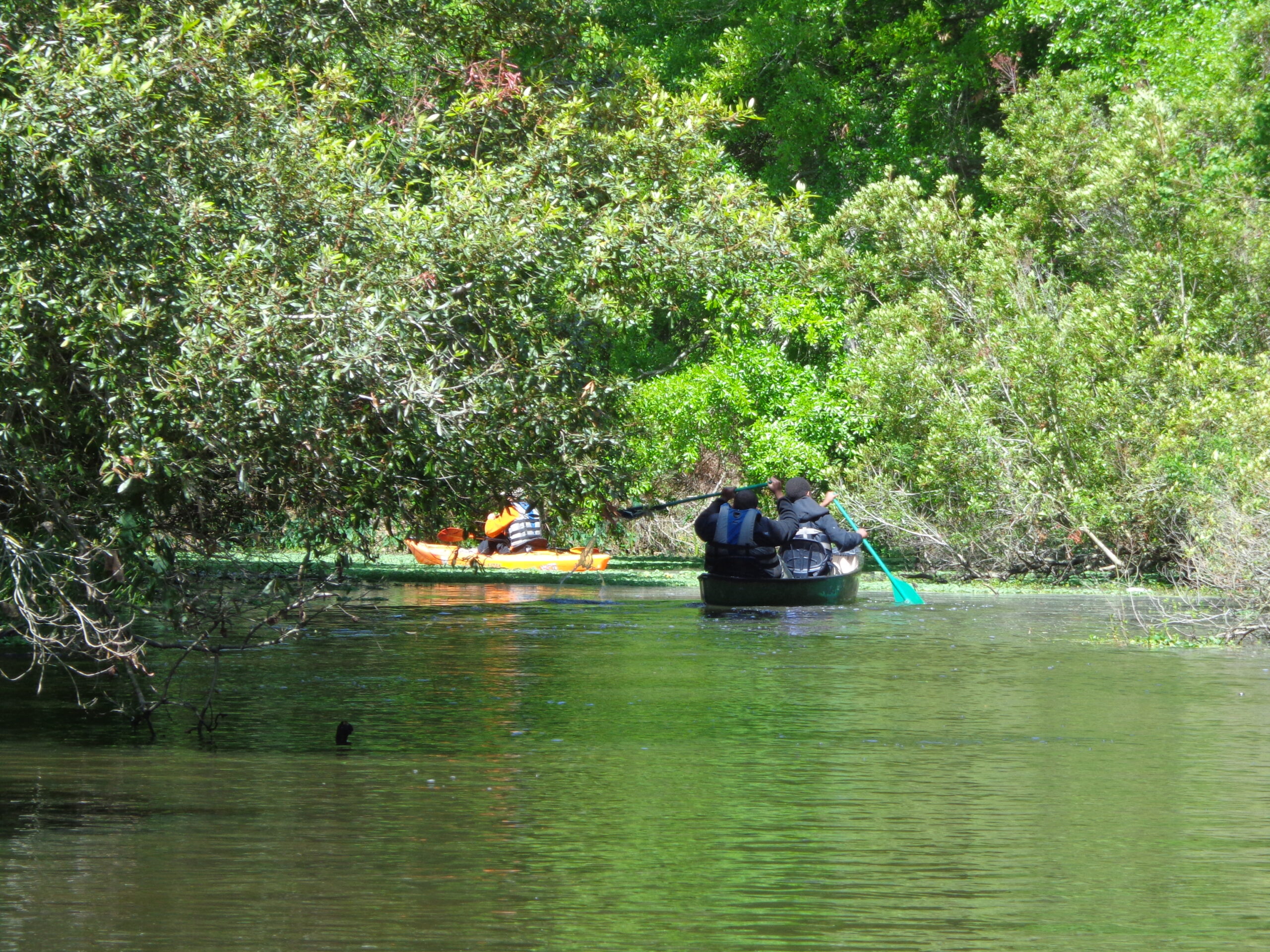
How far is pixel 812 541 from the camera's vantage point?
86.6ft

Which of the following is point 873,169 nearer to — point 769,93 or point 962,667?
point 769,93

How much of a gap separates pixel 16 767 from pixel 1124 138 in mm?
23199

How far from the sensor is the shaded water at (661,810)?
7688 millimetres

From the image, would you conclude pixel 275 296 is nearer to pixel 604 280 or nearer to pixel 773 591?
pixel 604 280

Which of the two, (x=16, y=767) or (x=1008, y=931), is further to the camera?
(x=16, y=767)

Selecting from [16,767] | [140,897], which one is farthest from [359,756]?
[140,897]

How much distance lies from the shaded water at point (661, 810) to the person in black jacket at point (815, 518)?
7.87 meters

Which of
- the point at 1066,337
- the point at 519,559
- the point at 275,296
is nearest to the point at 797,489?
the point at 1066,337

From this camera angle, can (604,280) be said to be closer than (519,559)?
Yes

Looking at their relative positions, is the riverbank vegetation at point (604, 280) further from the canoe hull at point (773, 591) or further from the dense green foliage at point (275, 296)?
the canoe hull at point (773, 591)

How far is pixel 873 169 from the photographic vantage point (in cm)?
3744

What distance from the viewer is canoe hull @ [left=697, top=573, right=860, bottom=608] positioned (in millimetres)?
25297

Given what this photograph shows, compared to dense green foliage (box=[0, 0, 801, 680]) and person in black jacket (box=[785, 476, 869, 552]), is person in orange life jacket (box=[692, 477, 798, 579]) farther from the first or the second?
dense green foliage (box=[0, 0, 801, 680])

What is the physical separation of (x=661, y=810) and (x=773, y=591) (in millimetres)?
15429
